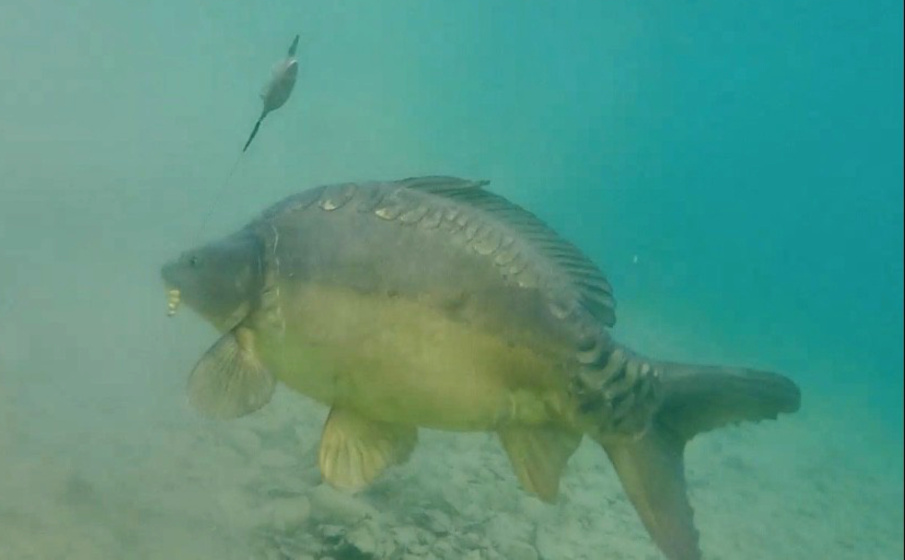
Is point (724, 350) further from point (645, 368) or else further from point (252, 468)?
point (645, 368)

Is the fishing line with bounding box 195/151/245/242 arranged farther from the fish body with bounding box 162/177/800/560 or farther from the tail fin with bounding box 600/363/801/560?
the tail fin with bounding box 600/363/801/560

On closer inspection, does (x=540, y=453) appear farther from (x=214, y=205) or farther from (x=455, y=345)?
(x=214, y=205)

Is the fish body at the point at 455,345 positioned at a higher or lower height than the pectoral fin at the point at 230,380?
higher

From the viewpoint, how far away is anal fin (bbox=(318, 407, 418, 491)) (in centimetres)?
290

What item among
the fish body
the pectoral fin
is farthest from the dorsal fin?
the pectoral fin

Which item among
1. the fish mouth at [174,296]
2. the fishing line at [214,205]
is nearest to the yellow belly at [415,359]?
the fish mouth at [174,296]

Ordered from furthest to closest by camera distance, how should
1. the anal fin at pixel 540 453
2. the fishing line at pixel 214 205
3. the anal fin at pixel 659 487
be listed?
the fishing line at pixel 214 205, the anal fin at pixel 540 453, the anal fin at pixel 659 487

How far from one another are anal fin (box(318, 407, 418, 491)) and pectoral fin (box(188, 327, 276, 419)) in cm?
26

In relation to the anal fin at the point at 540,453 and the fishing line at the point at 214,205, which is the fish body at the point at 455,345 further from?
the fishing line at the point at 214,205

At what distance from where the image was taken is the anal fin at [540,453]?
280 centimetres

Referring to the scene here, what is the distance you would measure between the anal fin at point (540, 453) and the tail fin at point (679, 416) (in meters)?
0.13

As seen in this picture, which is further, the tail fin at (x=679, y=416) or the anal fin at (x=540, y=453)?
the anal fin at (x=540, y=453)

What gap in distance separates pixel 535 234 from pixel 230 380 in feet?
3.25

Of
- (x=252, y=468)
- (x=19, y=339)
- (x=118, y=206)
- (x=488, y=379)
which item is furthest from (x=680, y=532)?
(x=118, y=206)
